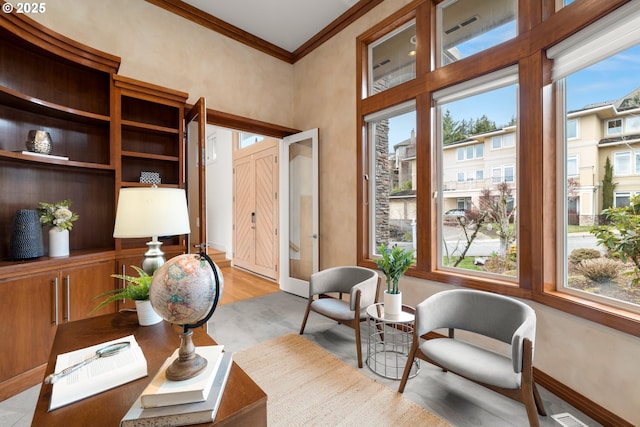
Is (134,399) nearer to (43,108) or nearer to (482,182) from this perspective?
(43,108)

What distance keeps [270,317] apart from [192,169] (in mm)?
1875

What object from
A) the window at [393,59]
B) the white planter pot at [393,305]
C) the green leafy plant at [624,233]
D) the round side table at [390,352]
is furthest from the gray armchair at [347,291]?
the window at [393,59]

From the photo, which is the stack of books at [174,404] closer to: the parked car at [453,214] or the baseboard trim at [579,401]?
the baseboard trim at [579,401]

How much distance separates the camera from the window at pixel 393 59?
3.02 m

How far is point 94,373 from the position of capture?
985 mm

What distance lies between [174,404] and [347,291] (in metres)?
2.11

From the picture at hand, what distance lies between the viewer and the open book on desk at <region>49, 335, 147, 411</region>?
0.90 meters

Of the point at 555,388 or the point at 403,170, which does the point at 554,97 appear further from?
the point at 555,388

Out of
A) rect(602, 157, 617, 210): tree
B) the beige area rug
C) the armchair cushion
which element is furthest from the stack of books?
rect(602, 157, 617, 210): tree

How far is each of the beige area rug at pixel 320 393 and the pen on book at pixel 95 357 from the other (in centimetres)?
97

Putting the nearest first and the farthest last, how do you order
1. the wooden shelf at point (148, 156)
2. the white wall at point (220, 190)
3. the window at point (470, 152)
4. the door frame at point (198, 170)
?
1. the window at point (470, 152)
2. the wooden shelf at point (148, 156)
3. the door frame at point (198, 170)
4. the white wall at point (220, 190)

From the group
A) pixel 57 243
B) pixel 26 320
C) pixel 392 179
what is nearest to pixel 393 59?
pixel 392 179

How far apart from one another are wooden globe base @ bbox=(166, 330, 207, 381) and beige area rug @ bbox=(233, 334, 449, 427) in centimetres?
101

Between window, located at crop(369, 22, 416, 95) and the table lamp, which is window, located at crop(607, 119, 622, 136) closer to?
window, located at crop(369, 22, 416, 95)
